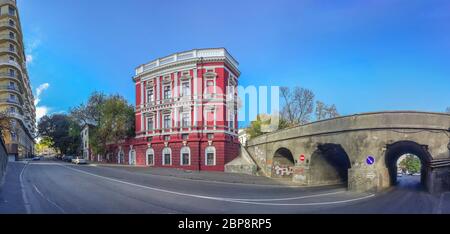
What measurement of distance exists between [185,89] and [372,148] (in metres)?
12.3

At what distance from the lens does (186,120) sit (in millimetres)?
21344

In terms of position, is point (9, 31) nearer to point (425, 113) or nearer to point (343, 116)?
point (343, 116)

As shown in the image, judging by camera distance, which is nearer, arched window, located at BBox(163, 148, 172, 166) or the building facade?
arched window, located at BBox(163, 148, 172, 166)

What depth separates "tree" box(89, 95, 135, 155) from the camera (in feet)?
64.0

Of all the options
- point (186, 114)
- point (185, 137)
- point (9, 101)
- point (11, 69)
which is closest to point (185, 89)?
point (186, 114)

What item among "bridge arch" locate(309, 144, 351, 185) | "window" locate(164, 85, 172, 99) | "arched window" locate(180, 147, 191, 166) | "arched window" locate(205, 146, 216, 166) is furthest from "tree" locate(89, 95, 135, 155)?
"bridge arch" locate(309, 144, 351, 185)

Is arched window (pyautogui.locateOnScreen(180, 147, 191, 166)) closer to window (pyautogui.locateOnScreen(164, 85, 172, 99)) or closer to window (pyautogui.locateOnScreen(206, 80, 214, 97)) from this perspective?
window (pyautogui.locateOnScreen(164, 85, 172, 99))

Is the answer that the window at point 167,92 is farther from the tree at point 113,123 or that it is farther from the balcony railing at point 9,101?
the balcony railing at point 9,101

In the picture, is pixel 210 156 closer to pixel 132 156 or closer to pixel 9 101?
pixel 132 156

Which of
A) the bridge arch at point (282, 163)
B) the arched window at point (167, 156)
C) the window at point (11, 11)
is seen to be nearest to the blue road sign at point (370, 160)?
the bridge arch at point (282, 163)

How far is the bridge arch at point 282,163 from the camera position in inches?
803

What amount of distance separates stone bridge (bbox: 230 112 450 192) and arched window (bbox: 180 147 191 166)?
906 cm
